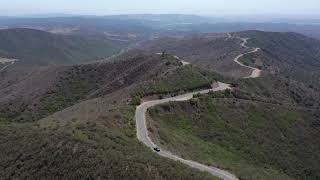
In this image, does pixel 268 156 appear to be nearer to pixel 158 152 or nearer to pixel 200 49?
pixel 158 152

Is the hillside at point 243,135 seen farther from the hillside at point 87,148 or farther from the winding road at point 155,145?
the hillside at point 87,148

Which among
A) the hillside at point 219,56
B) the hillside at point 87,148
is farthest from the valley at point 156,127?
the hillside at point 219,56

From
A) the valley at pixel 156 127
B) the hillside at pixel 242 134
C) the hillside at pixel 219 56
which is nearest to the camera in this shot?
the valley at pixel 156 127

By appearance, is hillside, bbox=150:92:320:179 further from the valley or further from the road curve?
the road curve

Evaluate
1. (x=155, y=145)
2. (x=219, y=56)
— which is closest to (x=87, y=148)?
(x=155, y=145)

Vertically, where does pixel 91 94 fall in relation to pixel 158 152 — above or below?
below

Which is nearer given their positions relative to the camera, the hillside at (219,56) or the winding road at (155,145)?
the winding road at (155,145)

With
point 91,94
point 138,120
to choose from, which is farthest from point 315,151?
point 91,94

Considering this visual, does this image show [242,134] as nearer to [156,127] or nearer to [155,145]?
[156,127]

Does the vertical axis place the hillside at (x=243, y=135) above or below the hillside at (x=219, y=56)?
above

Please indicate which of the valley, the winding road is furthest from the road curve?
the valley

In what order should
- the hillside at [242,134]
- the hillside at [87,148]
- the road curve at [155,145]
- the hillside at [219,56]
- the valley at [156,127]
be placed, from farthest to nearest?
the hillside at [219,56] < the hillside at [242,134] < the road curve at [155,145] < the valley at [156,127] < the hillside at [87,148]
